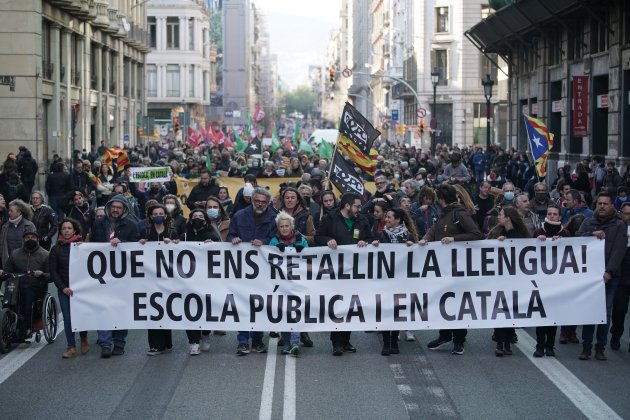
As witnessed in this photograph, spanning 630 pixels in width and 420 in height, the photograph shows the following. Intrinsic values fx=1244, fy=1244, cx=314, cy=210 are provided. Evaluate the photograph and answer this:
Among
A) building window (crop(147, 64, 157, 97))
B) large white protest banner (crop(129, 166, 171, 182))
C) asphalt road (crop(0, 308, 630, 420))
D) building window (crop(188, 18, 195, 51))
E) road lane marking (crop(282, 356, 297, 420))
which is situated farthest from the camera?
building window (crop(188, 18, 195, 51))

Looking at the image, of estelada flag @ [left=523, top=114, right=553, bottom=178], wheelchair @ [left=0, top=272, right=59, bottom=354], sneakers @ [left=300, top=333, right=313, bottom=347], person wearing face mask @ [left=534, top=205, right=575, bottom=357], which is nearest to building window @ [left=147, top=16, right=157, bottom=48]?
estelada flag @ [left=523, top=114, right=553, bottom=178]

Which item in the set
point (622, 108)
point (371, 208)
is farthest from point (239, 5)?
point (371, 208)

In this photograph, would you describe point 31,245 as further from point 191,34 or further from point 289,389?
point 191,34

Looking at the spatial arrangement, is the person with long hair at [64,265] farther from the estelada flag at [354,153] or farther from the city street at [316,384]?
the estelada flag at [354,153]

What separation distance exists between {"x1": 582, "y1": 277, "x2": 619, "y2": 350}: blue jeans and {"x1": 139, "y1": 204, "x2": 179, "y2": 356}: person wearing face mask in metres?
4.26

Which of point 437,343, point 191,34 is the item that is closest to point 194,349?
point 437,343

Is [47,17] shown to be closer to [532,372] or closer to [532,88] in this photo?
[532,88]

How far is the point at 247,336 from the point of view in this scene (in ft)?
42.1

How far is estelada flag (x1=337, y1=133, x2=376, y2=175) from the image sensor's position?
1964 centimetres

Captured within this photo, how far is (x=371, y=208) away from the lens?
1698cm

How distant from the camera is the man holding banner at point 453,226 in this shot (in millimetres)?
12836

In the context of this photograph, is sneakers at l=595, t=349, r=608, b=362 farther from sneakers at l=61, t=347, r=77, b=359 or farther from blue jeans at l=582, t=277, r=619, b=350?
sneakers at l=61, t=347, r=77, b=359

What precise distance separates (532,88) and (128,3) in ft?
79.4

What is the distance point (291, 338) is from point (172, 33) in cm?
8539
